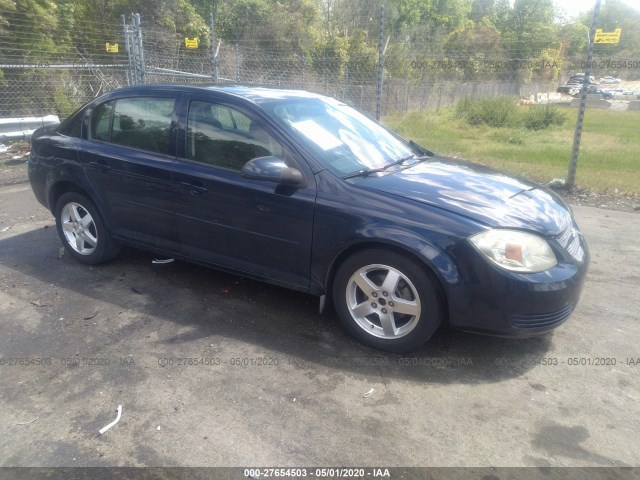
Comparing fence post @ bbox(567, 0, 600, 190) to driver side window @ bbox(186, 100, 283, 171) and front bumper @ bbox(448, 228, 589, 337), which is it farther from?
driver side window @ bbox(186, 100, 283, 171)

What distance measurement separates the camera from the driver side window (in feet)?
12.4

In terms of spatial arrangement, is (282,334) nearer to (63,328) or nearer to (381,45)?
(63,328)

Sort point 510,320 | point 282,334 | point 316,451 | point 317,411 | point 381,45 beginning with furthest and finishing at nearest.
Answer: point 381,45 → point 282,334 → point 510,320 → point 317,411 → point 316,451

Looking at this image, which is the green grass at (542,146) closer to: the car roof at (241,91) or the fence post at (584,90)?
the fence post at (584,90)

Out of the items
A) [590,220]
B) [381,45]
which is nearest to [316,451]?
[590,220]

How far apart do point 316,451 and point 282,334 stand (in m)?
1.21

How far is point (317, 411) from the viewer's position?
2908 mm

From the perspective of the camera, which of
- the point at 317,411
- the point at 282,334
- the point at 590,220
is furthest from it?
the point at 590,220

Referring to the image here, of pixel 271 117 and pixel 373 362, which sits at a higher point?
pixel 271 117

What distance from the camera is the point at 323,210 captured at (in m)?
3.51

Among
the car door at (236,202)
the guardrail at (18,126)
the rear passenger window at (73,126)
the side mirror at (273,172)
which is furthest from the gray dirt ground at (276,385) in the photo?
the guardrail at (18,126)

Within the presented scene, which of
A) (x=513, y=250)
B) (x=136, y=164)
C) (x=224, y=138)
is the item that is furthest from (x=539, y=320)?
(x=136, y=164)

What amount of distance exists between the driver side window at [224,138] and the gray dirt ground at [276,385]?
3.75 ft

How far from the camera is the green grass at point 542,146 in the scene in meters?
8.95
